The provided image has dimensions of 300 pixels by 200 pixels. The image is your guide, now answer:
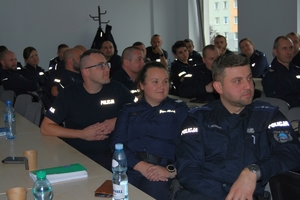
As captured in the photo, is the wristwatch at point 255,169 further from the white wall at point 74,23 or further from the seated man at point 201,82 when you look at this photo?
the white wall at point 74,23

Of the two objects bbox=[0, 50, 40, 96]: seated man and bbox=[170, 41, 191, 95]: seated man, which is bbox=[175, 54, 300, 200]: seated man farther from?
bbox=[0, 50, 40, 96]: seated man

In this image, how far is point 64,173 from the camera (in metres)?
2.51

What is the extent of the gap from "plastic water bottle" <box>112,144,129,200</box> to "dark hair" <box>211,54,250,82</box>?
30.8 inches

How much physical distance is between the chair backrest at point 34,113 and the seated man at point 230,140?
2311 millimetres

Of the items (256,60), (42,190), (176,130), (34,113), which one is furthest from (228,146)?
(256,60)

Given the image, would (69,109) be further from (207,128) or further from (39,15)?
(39,15)


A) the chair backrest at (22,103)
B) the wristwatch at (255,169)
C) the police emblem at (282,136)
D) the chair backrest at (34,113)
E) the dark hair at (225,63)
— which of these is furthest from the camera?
the chair backrest at (22,103)

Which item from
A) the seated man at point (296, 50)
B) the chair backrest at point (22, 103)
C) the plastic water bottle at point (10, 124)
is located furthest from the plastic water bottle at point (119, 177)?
the seated man at point (296, 50)

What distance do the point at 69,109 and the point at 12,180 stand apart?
1.19m

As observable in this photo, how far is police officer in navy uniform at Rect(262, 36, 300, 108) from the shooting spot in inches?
215

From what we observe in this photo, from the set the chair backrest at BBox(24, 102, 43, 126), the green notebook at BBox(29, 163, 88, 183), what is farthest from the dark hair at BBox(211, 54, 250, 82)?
the chair backrest at BBox(24, 102, 43, 126)

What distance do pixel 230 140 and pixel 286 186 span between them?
539 millimetres

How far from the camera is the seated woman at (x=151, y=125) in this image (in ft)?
10.4

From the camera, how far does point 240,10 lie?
31.2 ft
